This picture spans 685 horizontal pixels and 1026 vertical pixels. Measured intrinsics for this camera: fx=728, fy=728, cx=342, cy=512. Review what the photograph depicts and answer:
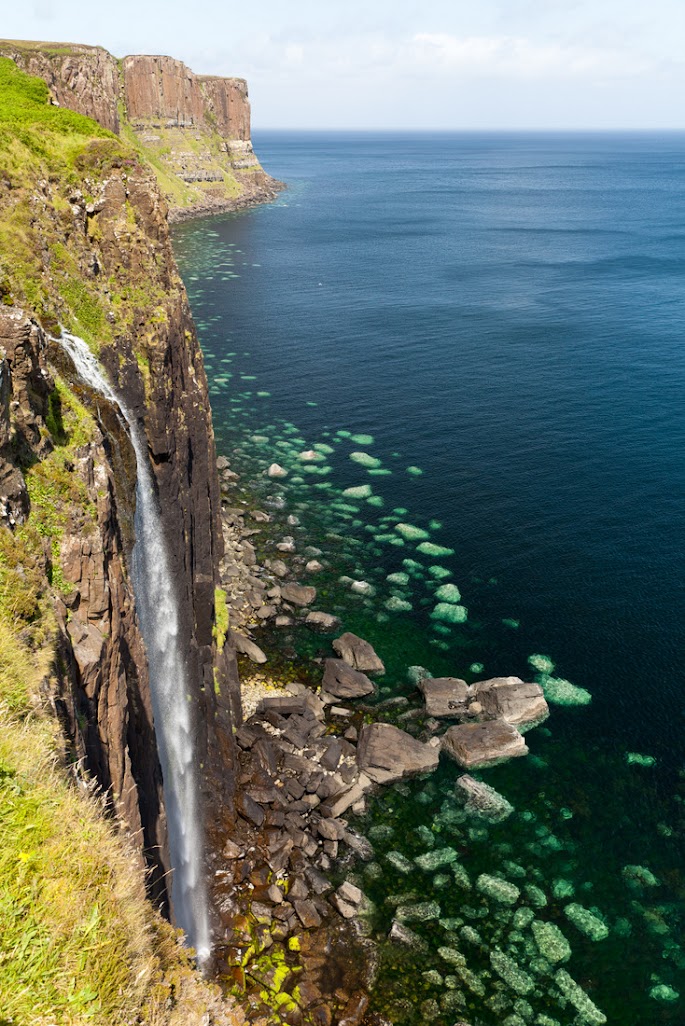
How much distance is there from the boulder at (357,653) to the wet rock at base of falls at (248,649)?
4.89 meters

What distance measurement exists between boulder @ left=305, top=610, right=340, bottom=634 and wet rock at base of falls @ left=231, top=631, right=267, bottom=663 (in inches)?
170

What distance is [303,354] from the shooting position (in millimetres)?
100312

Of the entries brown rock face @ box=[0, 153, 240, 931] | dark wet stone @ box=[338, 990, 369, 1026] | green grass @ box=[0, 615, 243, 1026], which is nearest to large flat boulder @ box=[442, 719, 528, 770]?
brown rock face @ box=[0, 153, 240, 931]

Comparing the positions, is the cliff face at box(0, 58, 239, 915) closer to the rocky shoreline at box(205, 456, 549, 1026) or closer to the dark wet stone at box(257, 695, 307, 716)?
the dark wet stone at box(257, 695, 307, 716)

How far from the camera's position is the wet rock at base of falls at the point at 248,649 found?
46.7 m

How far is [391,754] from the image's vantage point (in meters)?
40.2

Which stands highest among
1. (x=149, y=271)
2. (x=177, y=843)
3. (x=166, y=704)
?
(x=149, y=271)

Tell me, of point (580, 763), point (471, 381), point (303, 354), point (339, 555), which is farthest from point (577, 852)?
point (303, 354)

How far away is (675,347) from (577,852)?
273ft

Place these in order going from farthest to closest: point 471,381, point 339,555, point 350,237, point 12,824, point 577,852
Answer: point 350,237 < point 471,381 < point 339,555 < point 577,852 < point 12,824

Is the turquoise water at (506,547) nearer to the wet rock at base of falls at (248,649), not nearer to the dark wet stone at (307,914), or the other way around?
the wet rock at base of falls at (248,649)

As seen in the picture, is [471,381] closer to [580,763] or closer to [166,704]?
[580,763]

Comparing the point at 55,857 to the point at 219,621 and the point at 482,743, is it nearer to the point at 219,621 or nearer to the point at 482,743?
the point at 219,621

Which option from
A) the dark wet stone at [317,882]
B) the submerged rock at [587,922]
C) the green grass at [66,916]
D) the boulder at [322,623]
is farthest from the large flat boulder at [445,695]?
the green grass at [66,916]
